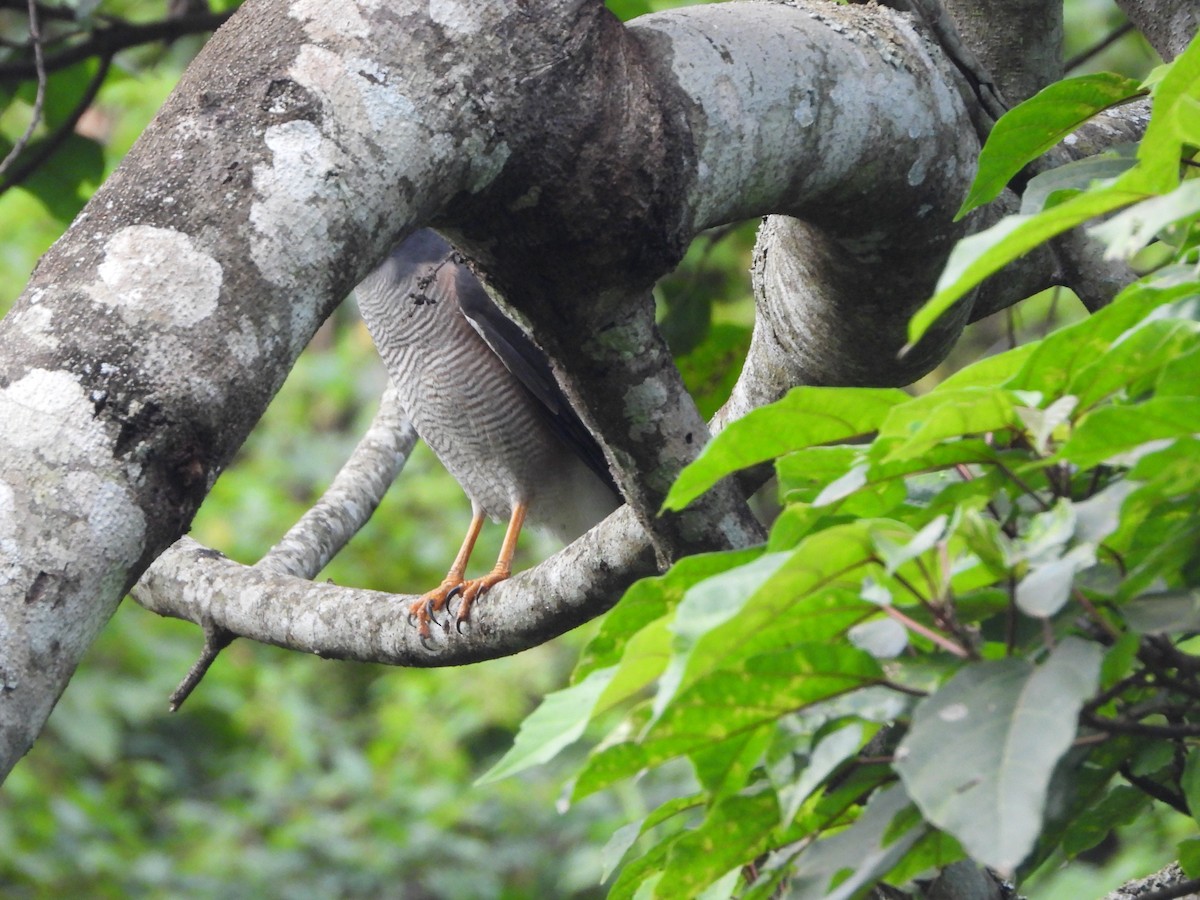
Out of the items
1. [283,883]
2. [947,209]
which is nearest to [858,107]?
[947,209]

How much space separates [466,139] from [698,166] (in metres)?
0.39

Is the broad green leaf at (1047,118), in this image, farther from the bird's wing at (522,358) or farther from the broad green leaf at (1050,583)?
the bird's wing at (522,358)

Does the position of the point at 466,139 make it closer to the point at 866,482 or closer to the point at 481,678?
the point at 866,482

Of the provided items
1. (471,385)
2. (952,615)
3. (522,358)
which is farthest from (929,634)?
(471,385)

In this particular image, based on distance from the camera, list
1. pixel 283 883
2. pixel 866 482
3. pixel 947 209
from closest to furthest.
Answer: pixel 866 482 → pixel 947 209 → pixel 283 883

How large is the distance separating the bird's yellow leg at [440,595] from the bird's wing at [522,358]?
47cm

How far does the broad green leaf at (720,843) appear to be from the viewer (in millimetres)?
973

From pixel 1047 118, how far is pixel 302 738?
585 centimetres

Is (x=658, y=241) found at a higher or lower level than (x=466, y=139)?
lower

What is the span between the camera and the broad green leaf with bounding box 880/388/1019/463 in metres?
0.84

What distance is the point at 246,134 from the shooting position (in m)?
1.31

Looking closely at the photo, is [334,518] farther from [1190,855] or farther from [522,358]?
[1190,855]

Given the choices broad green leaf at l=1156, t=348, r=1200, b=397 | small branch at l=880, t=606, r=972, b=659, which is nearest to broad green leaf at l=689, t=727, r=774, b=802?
small branch at l=880, t=606, r=972, b=659

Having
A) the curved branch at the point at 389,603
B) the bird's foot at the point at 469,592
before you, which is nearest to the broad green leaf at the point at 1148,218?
the curved branch at the point at 389,603
